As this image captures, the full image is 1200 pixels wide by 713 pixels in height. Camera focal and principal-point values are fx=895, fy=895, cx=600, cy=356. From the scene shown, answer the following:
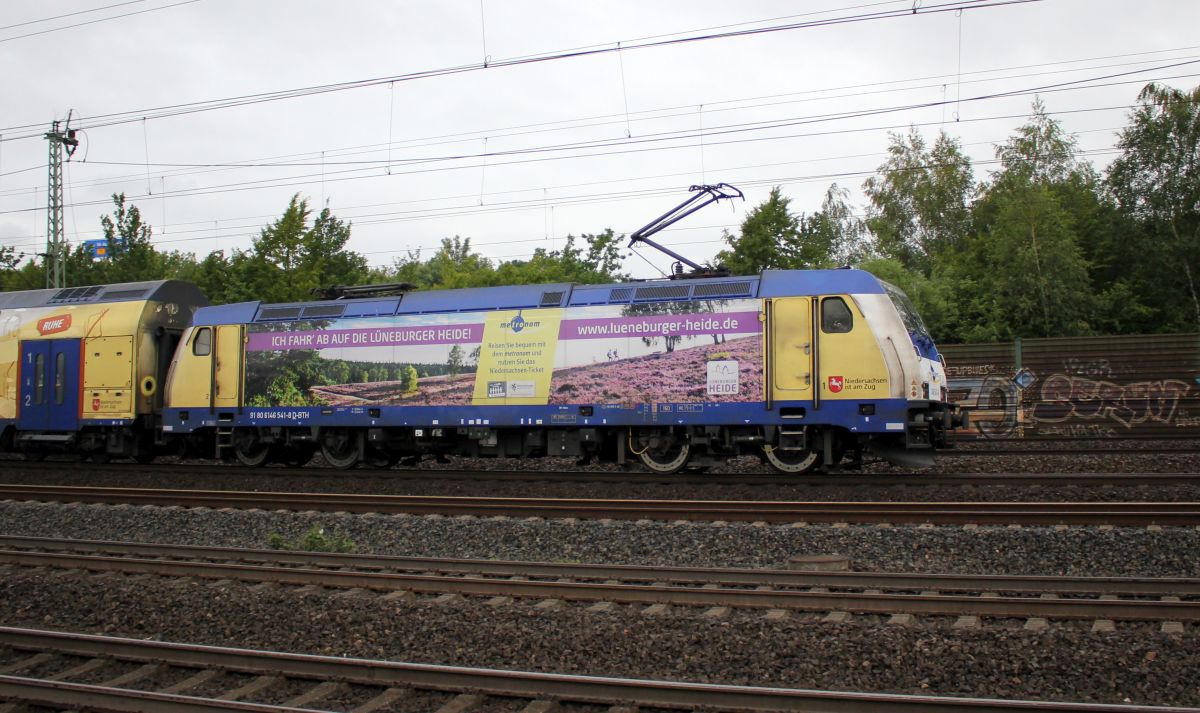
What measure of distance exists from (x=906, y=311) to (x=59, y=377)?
17503 mm

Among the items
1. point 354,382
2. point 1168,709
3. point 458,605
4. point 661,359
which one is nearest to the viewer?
point 1168,709

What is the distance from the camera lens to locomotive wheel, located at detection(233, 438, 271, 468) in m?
18.6

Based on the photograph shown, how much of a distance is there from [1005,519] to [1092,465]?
Result: 23.0 feet

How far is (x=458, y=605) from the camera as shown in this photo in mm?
7613

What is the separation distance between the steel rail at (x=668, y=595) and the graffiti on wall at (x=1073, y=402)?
16605mm

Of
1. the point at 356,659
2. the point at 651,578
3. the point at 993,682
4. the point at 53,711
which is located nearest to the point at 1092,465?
the point at 651,578

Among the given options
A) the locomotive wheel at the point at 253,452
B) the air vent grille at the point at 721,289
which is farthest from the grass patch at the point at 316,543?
the locomotive wheel at the point at 253,452

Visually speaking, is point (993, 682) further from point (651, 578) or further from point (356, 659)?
point (356, 659)

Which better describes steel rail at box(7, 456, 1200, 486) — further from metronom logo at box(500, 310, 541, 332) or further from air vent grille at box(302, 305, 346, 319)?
air vent grille at box(302, 305, 346, 319)

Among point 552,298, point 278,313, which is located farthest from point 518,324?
point 278,313

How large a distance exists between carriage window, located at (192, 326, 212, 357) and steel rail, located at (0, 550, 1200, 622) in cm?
927

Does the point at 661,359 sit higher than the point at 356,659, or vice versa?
the point at 661,359

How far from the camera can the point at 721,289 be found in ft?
48.7

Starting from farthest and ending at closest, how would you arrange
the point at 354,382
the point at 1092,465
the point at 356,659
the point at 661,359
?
the point at 354,382 < the point at 1092,465 < the point at 661,359 < the point at 356,659
